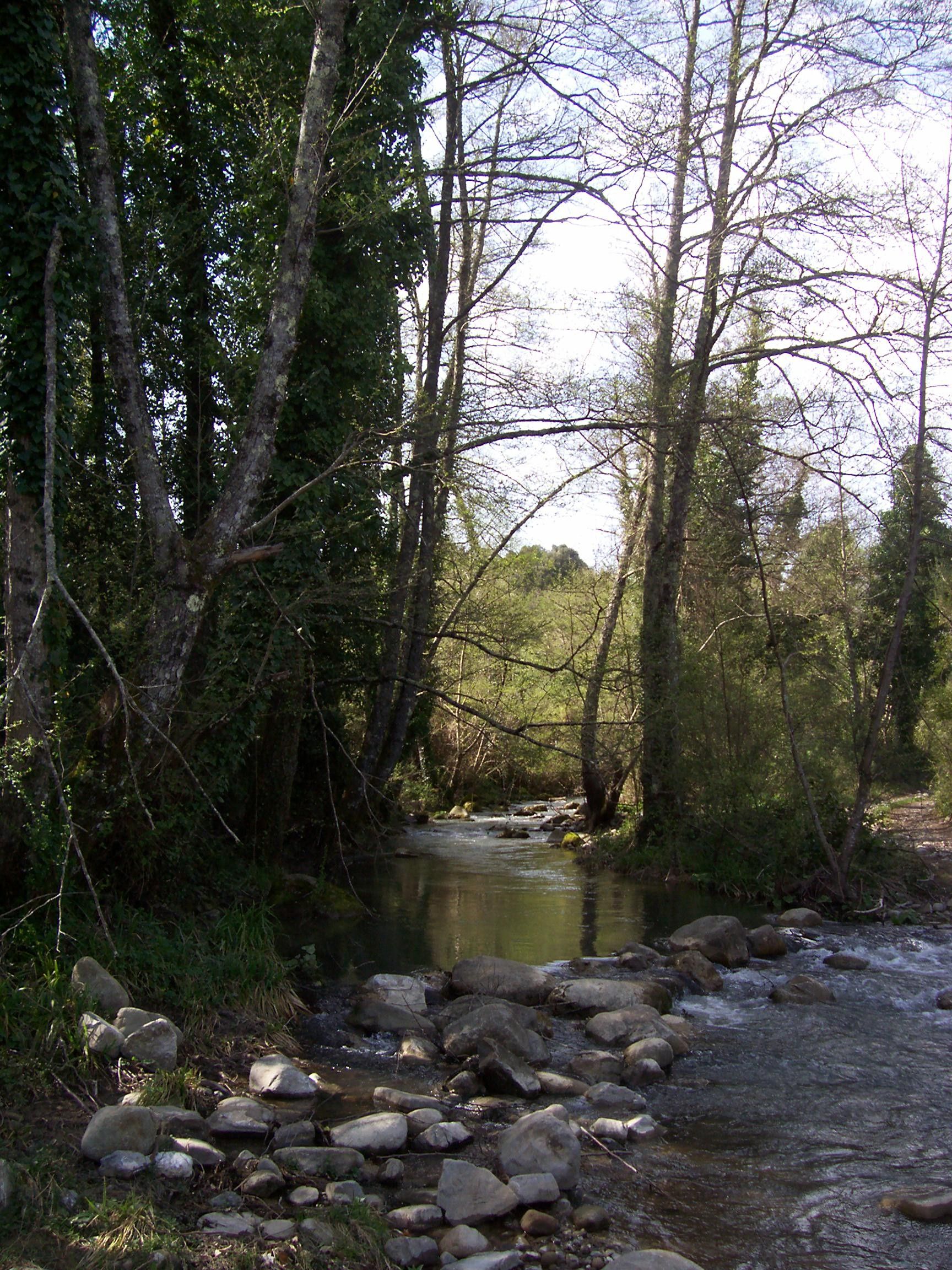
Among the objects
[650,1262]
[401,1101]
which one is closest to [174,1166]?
[401,1101]

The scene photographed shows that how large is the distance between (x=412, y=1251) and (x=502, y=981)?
13.9 feet

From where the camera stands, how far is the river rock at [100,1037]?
18.3 feet

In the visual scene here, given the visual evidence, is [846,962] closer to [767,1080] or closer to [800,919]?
[800,919]

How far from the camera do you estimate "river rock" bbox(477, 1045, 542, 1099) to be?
6258 mm

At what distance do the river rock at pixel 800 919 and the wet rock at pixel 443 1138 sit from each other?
6.80 meters

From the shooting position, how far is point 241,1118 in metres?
5.30

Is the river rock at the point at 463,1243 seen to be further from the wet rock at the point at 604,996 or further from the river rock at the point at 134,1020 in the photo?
the wet rock at the point at 604,996

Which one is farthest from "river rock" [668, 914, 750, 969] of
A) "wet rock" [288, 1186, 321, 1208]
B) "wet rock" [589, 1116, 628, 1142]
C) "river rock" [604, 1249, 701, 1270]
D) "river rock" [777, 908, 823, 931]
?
"wet rock" [288, 1186, 321, 1208]

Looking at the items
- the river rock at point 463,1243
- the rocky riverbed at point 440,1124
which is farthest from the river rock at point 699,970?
the river rock at point 463,1243

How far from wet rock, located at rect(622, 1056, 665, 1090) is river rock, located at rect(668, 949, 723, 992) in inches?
92.5

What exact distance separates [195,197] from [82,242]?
4343mm

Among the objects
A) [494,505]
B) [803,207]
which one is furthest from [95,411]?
[803,207]

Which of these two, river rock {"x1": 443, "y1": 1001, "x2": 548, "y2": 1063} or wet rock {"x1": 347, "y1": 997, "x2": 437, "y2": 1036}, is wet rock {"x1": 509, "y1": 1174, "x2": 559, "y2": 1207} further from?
wet rock {"x1": 347, "y1": 997, "x2": 437, "y2": 1036}

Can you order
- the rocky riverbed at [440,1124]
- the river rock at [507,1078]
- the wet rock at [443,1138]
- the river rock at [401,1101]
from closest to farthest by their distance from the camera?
the rocky riverbed at [440,1124]
the wet rock at [443,1138]
the river rock at [401,1101]
the river rock at [507,1078]
